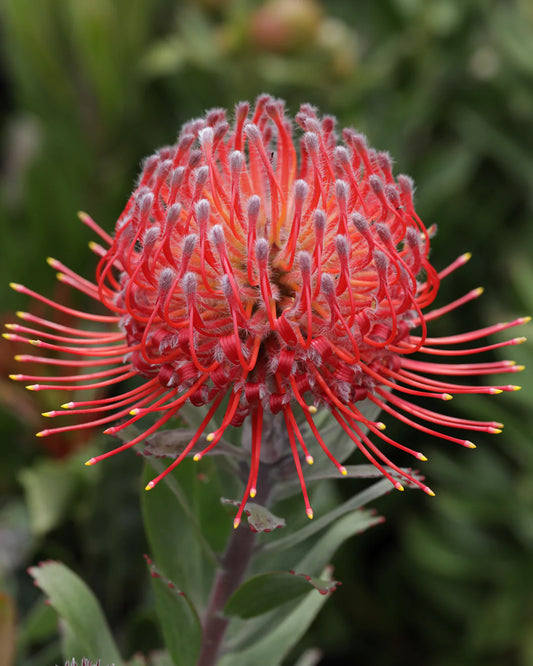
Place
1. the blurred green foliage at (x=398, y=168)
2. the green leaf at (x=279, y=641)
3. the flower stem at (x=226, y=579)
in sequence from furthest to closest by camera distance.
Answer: the blurred green foliage at (x=398, y=168), the green leaf at (x=279, y=641), the flower stem at (x=226, y=579)

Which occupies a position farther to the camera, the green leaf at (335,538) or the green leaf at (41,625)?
the green leaf at (41,625)

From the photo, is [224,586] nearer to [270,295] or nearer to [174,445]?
[174,445]

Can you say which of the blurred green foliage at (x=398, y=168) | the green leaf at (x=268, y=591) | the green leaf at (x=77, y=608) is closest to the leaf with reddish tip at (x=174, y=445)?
the green leaf at (x=268, y=591)

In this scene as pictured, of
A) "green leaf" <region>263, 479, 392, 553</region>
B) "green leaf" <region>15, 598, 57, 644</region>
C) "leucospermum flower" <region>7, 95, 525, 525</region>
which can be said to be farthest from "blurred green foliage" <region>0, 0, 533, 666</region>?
"leucospermum flower" <region>7, 95, 525, 525</region>

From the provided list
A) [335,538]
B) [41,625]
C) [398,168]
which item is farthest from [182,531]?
[398,168]

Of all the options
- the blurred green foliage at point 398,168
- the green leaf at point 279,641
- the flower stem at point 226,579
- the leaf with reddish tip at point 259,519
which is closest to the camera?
the leaf with reddish tip at point 259,519

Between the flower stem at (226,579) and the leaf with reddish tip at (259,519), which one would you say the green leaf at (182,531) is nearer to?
the flower stem at (226,579)
